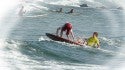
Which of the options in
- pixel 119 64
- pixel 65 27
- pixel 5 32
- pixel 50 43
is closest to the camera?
pixel 119 64

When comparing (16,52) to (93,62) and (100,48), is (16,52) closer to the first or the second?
(93,62)

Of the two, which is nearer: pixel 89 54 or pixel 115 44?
pixel 89 54

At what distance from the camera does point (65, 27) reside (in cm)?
3406

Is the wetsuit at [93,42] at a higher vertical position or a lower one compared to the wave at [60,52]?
higher

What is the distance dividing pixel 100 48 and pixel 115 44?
320 cm

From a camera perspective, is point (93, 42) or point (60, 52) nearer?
point (60, 52)

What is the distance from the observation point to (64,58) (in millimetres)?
25219

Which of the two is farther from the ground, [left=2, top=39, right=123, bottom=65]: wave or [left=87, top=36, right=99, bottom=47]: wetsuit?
[left=87, top=36, right=99, bottom=47]: wetsuit

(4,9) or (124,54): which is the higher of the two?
(4,9)

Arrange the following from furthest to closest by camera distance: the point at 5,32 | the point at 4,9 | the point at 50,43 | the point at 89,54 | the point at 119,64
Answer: the point at 4,9
the point at 5,32
the point at 50,43
the point at 89,54
the point at 119,64

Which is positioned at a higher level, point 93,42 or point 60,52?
point 93,42

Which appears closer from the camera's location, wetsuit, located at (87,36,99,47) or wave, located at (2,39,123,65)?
wave, located at (2,39,123,65)

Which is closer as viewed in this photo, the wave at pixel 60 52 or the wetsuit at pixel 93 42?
the wave at pixel 60 52

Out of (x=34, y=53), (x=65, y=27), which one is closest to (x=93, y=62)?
(x=34, y=53)
